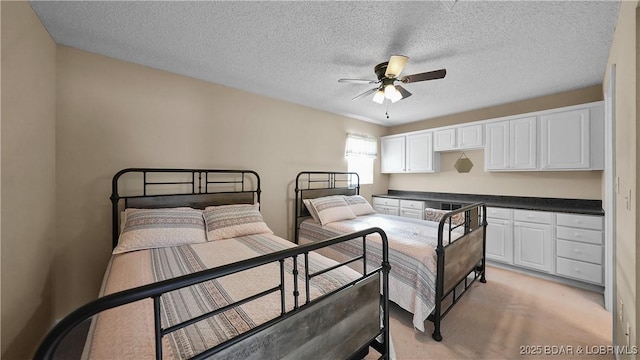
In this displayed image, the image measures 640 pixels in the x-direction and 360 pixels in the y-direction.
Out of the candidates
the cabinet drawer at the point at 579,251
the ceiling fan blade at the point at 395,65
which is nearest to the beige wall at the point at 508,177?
the cabinet drawer at the point at 579,251

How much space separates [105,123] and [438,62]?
3350 millimetres

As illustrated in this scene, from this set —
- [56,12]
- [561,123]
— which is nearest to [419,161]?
[561,123]

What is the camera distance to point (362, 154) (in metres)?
4.79

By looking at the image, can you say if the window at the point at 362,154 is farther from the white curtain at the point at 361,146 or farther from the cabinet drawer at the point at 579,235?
the cabinet drawer at the point at 579,235

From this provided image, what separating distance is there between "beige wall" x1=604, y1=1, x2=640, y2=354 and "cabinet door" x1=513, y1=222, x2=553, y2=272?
58.4 inches

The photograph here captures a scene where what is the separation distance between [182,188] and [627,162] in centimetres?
364

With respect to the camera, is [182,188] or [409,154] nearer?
[182,188]

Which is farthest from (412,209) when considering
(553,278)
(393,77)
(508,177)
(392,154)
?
(393,77)

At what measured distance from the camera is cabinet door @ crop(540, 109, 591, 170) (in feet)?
9.71

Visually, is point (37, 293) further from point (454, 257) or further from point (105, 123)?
point (454, 257)

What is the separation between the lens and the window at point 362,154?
15.0 ft

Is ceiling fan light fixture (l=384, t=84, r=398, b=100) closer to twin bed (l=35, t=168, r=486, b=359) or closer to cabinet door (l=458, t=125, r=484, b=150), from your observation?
twin bed (l=35, t=168, r=486, b=359)

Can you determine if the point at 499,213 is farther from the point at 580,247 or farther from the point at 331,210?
the point at 331,210

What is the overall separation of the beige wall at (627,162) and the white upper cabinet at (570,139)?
166cm
